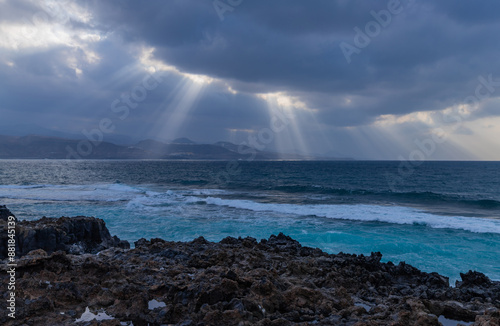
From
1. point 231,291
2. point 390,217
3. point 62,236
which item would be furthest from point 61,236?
point 390,217

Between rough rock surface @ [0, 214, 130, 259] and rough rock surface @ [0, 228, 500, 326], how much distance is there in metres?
2.38

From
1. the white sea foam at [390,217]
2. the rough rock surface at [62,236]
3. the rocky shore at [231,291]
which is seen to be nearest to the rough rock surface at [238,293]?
the rocky shore at [231,291]

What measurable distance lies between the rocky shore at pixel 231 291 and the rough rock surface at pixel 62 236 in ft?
0.19

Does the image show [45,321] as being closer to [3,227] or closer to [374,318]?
[374,318]

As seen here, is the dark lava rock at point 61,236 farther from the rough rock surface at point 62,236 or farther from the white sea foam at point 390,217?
the white sea foam at point 390,217

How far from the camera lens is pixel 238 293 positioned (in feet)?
19.4

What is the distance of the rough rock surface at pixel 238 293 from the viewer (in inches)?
205

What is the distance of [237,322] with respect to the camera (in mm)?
4902

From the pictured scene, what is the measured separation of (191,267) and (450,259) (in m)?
11.3

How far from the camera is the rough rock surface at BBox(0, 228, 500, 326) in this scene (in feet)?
17.1

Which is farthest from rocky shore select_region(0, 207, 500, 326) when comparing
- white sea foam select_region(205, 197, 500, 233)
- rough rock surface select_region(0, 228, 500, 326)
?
white sea foam select_region(205, 197, 500, 233)

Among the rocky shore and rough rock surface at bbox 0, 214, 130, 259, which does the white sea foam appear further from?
rough rock surface at bbox 0, 214, 130, 259

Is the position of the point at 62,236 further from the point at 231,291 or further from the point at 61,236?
the point at 231,291

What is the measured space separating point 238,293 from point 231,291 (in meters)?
0.14
